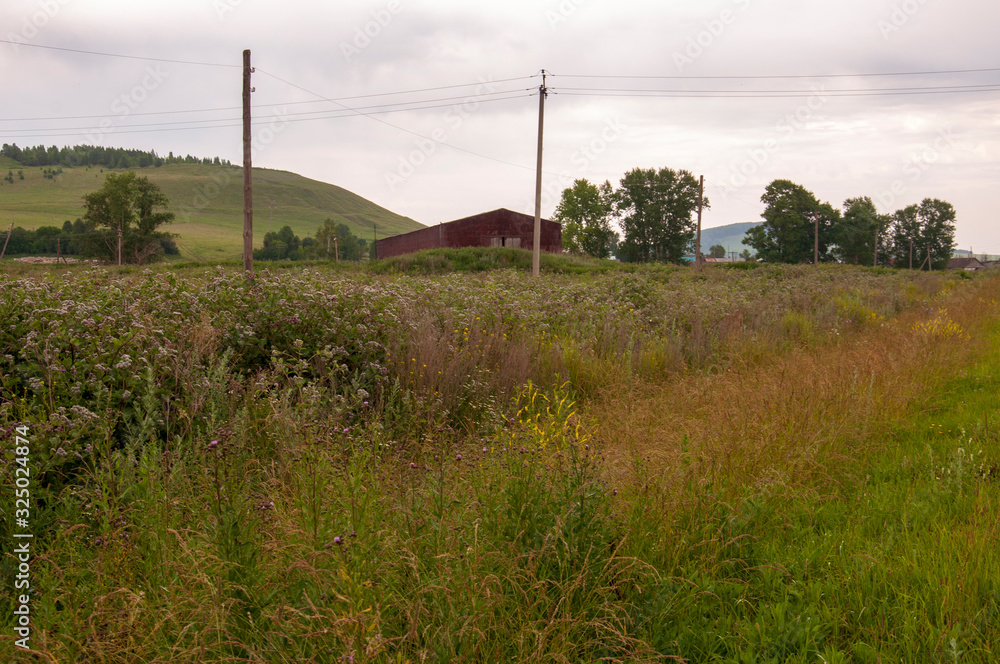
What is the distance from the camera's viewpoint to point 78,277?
22.8ft

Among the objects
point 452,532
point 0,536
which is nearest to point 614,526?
point 452,532

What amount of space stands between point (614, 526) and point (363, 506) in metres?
1.33

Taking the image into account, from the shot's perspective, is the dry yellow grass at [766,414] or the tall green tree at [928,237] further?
the tall green tree at [928,237]

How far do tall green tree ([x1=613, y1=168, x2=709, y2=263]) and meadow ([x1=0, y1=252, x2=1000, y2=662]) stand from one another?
77.1 metres

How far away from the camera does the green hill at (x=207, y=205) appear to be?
98812 mm

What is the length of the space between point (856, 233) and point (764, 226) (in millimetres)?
14904

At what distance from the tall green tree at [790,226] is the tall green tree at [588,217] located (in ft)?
65.7

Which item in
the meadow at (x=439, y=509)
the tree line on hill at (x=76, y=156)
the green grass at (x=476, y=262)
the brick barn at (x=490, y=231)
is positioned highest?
the tree line on hill at (x=76, y=156)

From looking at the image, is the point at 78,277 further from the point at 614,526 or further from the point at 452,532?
the point at 614,526

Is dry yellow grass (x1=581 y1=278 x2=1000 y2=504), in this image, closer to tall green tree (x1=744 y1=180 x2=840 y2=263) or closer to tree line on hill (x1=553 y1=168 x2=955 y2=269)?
tree line on hill (x1=553 y1=168 x2=955 y2=269)

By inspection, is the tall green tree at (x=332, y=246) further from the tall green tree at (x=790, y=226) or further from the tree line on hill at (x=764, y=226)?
the tall green tree at (x=790, y=226)

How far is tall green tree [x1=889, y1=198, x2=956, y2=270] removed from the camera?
92.4 meters

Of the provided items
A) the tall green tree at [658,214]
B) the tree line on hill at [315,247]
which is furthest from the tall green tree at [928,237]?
the tree line on hill at [315,247]

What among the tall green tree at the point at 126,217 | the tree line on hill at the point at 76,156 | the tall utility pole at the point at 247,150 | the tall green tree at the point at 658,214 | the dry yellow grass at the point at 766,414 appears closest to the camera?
the dry yellow grass at the point at 766,414
